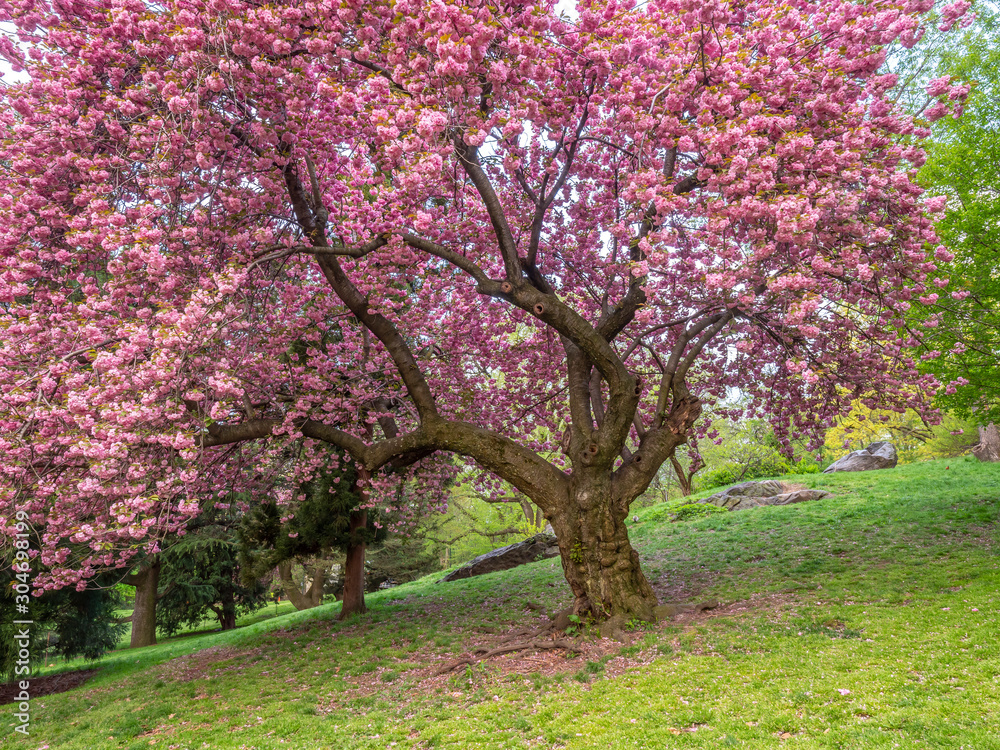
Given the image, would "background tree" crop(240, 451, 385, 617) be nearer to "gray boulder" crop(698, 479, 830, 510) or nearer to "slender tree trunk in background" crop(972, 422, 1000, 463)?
"gray boulder" crop(698, 479, 830, 510)

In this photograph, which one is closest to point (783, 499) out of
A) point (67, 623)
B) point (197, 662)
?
point (197, 662)

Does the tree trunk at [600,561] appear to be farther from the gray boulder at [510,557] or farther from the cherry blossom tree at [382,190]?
the gray boulder at [510,557]

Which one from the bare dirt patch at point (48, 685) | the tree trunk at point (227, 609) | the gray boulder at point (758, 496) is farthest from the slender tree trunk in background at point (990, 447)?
the bare dirt patch at point (48, 685)

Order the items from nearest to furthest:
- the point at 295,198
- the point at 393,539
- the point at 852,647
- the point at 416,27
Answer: the point at 852,647
the point at 416,27
the point at 295,198
the point at 393,539

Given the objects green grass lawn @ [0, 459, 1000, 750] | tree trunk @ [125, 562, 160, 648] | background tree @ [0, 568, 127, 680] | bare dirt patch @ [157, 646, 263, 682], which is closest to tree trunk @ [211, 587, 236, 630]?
tree trunk @ [125, 562, 160, 648]

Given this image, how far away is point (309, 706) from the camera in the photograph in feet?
22.8

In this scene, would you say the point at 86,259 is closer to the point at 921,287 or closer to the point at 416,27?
the point at 416,27

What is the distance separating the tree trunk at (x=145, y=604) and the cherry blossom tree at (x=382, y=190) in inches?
456

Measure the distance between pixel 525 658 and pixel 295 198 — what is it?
26.2ft

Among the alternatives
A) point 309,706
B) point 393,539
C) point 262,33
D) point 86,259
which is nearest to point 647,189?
point 262,33

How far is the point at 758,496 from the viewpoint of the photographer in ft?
62.4

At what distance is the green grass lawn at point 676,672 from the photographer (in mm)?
4719

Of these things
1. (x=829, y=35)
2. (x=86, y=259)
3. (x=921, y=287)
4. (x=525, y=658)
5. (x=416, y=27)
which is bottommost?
(x=525, y=658)

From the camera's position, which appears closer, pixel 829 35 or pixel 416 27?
pixel 416 27
